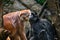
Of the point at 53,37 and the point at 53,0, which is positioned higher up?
the point at 53,0

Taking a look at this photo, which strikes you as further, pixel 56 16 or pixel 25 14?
pixel 56 16

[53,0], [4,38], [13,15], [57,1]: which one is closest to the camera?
[4,38]

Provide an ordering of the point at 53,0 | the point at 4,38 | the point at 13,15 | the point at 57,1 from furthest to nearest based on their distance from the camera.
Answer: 1. the point at 53,0
2. the point at 57,1
3. the point at 13,15
4. the point at 4,38

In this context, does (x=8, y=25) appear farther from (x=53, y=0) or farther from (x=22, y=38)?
(x=53, y=0)

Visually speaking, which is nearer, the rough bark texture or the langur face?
the langur face

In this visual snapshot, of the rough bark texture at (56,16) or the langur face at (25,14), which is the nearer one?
the langur face at (25,14)

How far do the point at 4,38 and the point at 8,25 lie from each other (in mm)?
152

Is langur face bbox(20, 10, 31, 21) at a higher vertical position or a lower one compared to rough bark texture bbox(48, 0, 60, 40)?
higher

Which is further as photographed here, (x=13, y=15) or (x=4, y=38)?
(x=13, y=15)

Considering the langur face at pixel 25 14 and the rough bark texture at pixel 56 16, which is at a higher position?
the langur face at pixel 25 14

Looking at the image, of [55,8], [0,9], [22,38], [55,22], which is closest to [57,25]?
[55,22]

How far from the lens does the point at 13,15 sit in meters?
1.08

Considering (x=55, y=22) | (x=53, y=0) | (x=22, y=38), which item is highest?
(x=22, y=38)

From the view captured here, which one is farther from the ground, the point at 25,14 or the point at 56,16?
the point at 25,14
